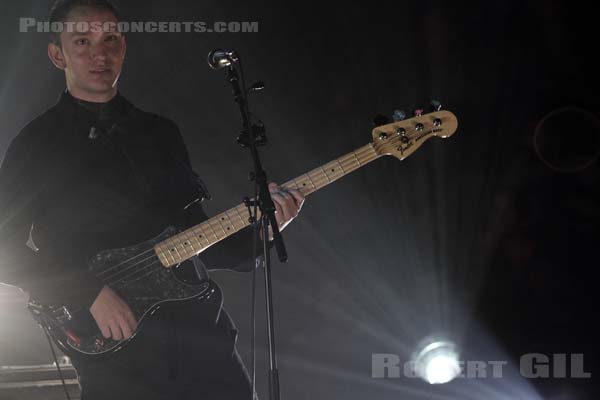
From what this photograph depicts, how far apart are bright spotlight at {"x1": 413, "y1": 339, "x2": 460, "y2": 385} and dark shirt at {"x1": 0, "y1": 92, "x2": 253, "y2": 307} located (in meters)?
1.15

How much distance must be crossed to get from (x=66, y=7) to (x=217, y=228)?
45.8 inches

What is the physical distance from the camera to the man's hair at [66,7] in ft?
10.1

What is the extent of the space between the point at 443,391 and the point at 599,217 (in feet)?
4.04

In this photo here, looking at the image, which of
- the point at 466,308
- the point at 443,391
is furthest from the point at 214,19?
the point at 443,391

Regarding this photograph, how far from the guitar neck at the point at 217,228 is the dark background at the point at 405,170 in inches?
27.6

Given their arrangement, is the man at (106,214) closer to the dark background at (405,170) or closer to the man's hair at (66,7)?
the man's hair at (66,7)

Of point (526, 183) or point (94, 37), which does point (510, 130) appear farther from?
point (94, 37)

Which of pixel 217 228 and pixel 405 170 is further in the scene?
pixel 405 170

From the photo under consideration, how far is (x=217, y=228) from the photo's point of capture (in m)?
2.82

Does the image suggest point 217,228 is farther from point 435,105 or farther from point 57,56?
point 57,56

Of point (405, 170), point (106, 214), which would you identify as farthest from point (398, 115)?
point (106, 214)

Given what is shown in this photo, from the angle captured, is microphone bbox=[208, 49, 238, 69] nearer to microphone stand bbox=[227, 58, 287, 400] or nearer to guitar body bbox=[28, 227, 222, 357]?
microphone stand bbox=[227, 58, 287, 400]

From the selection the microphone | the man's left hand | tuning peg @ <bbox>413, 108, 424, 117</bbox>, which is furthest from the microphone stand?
tuning peg @ <bbox>413, 108, 424, 117</bbox>

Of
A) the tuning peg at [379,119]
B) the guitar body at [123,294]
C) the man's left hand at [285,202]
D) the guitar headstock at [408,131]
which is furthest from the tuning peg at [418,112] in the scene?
the guitar body at [123,294]
